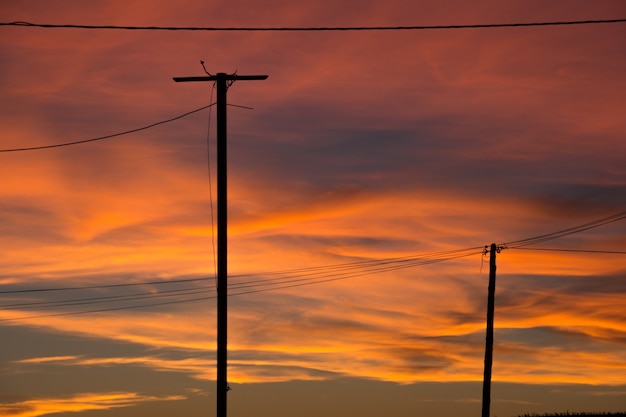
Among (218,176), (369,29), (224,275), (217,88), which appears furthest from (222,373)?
(369,29)

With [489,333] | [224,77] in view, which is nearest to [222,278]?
[224,77]

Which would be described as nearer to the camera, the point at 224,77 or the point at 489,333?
the point at 224,77

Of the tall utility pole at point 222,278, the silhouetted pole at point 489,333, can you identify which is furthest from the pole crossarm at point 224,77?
the silhouetted pole at point 489,333

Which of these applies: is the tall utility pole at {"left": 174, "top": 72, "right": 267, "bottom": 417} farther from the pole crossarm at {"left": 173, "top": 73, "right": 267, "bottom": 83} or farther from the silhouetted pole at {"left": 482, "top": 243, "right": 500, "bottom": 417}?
the silhouetted pole at {"left": 482, "top": 243, "right": 500, "bottom": 417}

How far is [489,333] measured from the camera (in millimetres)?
47156

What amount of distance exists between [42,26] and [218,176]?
631 centimetres

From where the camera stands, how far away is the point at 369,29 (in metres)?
29.2

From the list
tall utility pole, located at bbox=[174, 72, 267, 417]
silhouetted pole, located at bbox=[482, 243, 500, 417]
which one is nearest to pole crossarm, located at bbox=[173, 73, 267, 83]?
tall utility pole, located at bbox=[174, 72, 267, 417]

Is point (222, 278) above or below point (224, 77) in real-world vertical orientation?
below

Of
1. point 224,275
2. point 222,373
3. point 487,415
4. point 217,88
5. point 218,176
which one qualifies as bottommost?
point 487,415

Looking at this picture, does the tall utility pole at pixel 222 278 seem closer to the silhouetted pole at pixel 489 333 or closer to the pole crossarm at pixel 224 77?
the pole crossarm at pixel 224 77

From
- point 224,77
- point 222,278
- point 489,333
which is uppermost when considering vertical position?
point 224,77

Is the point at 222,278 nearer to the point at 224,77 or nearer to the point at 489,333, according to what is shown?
the point at 224,77

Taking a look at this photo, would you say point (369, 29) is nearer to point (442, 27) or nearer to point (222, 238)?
point (442, 27)
